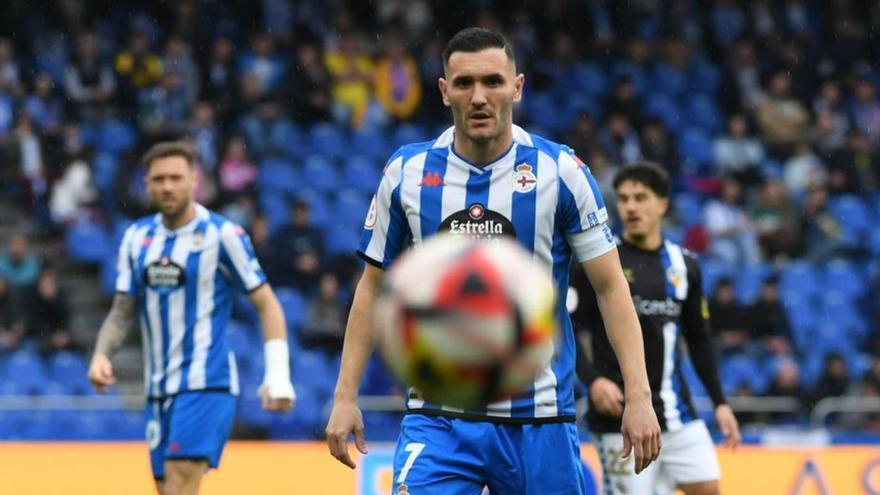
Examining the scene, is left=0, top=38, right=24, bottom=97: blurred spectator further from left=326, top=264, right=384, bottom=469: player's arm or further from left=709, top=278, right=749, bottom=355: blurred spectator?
left=326, top=264, right=384, bottom=469: player's arm

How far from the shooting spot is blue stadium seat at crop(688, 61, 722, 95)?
19.7 meters

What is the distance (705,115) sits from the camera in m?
19.3

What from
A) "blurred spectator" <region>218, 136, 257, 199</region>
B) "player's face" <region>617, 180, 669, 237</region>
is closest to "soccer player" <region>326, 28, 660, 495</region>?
"player's face" <region>617, 180, 669, 237</region>

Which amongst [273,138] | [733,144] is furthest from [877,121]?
[273,138]

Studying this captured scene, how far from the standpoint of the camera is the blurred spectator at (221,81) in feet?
56.9

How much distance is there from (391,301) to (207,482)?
6491mm

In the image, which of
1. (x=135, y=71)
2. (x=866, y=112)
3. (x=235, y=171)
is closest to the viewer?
(x=235, y=171)

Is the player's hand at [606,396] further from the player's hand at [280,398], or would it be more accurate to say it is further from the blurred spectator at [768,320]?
the blurred spectator at [768,320]

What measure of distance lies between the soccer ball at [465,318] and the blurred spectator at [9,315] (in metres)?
11.4

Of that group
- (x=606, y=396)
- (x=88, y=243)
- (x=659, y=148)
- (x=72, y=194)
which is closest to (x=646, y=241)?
(x=606, y=396)

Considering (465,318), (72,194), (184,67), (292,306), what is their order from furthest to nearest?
(184,67) → (72,194) → (292,306) → (465,318)

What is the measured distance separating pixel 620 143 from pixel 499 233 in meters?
12.9

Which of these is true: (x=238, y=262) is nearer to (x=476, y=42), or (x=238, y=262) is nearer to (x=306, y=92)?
(x=476, y=42)

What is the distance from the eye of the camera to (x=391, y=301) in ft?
10.8
